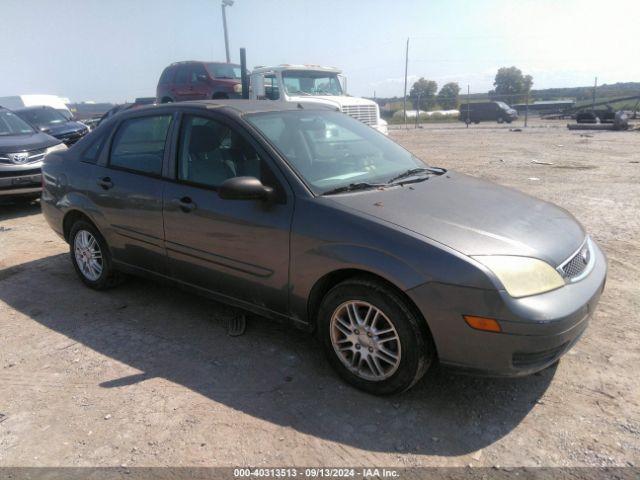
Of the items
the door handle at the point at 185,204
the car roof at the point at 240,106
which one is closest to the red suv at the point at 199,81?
the car roof at the point at 240,106

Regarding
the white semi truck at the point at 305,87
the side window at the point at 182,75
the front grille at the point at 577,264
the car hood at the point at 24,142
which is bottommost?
the front grille at the point at 577,264

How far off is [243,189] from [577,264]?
2058 millimetres

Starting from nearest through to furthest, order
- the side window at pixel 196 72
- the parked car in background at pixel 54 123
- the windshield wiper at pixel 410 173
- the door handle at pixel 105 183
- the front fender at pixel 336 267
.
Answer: the front fender at pixel 336 267
the windshield wiper at pixel 410 173
the door handle at pixel 105 183
the side window at pixel 196 72
the parked car in background at pixel 54 123

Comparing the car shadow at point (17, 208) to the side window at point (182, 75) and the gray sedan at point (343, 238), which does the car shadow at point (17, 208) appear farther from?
the side window at point (182, 75)

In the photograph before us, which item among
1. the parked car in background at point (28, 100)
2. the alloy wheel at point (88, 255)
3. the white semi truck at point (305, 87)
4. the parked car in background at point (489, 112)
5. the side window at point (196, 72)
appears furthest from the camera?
the parked car in background at point (489, 112)

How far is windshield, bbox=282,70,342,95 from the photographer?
11504mm

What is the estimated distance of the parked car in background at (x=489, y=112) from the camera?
3572cm

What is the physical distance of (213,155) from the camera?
3646 millimetres

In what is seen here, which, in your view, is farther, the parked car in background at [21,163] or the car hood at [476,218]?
the parked car in background at [21,163]

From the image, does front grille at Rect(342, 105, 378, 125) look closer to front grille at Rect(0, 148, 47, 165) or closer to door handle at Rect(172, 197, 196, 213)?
front grille at Rect(0, 148, 47, 165)

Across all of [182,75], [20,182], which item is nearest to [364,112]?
[182,75]

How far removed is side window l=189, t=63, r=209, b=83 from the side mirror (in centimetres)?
1198

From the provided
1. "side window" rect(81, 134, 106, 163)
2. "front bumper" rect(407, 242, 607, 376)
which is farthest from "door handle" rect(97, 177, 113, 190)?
"front bumper" rect(407, 242, 607, 376)

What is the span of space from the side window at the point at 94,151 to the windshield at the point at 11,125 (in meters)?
5.63
